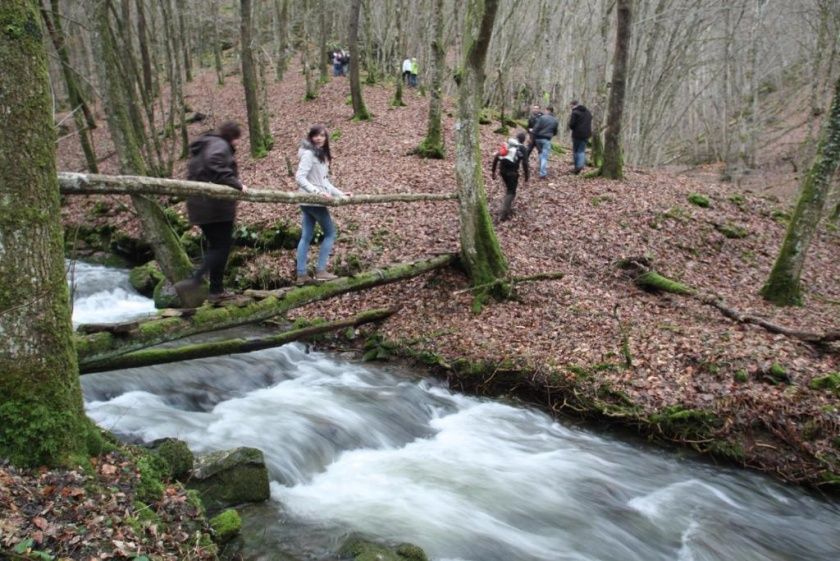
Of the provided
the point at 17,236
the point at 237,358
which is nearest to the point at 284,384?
the point at 237,358

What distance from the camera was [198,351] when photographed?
6.40m

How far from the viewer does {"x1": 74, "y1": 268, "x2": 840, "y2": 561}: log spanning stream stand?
5496 mm

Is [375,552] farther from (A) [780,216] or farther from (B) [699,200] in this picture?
(A) [780,216]

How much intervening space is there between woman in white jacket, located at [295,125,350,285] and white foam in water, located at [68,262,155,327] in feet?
15.9

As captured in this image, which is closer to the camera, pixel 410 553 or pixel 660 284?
pixel 410 553

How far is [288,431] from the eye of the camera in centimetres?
698

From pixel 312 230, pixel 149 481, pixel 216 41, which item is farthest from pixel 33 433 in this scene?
pixel 216 41

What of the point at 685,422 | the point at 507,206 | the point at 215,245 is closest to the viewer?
the point at 215,245

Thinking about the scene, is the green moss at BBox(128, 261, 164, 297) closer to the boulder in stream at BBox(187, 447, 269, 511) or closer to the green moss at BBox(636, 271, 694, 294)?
the boulder in stream at BBox(187, 447, 269, 511)

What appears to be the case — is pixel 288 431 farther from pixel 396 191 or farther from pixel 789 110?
pixel 789 110

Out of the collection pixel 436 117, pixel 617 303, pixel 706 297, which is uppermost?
pixel 436 117

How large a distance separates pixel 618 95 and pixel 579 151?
6.00ft

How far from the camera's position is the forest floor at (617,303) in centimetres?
689

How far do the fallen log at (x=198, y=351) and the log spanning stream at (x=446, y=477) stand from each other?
94 centimetres
